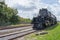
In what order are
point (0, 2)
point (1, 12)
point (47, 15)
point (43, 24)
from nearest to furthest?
point (43, 24), point (47, 15), point (1, 12), point (0, 2)

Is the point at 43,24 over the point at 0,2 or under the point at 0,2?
under

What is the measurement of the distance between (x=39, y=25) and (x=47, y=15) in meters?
3.64

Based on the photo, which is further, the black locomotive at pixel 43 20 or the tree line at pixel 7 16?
the tree line at pixel 7 16

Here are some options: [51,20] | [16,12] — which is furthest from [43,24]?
[16,12]

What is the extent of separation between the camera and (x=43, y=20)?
42.1 meters

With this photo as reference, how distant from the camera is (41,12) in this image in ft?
149

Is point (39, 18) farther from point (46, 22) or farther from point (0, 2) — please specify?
point (0, 2)

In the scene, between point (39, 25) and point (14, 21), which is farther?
point (14, 21)

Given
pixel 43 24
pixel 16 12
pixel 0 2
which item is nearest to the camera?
pixel 43 24

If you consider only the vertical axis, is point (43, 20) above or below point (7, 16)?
below

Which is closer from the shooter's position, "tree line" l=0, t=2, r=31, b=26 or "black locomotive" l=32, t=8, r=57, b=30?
"black locomotive" l=32, t=8, r=57, b=30

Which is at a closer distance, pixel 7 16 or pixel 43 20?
pixel 43 20

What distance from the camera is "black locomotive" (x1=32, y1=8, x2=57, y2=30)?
135 ft

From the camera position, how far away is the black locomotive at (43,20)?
41.0 meters
